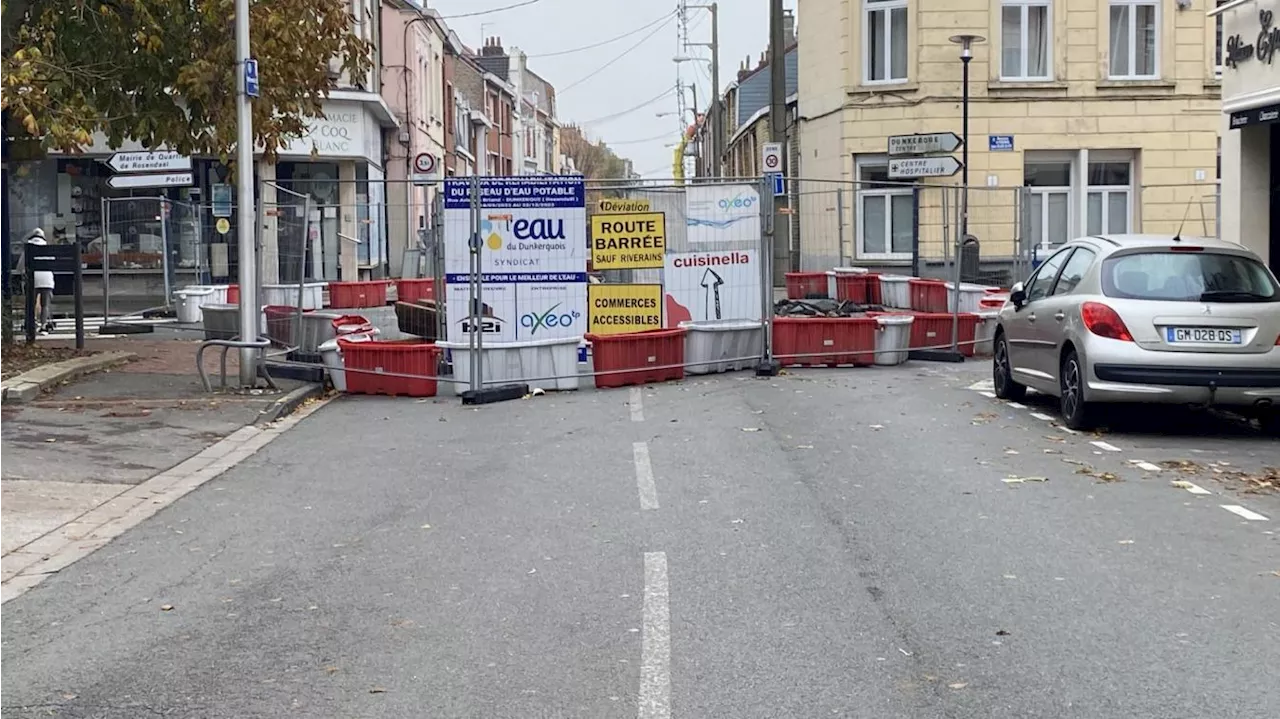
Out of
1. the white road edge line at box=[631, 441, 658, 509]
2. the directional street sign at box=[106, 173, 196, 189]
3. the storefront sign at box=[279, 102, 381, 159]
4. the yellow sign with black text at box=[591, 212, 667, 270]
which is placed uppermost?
the storefront sign at box=[279, 102, 381, 159]

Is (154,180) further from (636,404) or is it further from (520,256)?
(636,404)

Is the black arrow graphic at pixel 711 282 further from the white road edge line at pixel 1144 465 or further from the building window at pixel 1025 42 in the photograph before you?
the building window at pixel 1025 42

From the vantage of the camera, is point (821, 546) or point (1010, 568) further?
point (821, 546)

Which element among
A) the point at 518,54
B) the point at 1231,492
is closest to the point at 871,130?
the point at 1231,492

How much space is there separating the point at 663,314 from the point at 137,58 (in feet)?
21.1

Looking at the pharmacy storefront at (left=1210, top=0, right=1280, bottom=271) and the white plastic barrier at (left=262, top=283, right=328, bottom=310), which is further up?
the pharmacy storefront at (left=1210, top=0, right=1280, bottom=271)

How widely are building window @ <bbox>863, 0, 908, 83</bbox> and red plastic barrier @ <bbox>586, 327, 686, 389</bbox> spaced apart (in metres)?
17.0

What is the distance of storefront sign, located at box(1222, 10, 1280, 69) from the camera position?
1565 cm

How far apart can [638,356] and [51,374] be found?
19.8 feet

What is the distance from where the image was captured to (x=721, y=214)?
15906 millimetres

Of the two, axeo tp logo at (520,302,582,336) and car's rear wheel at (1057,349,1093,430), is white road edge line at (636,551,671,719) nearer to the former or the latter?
car's rear wheel at (1057,349,1093,430)

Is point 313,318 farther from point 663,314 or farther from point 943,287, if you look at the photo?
point 943,287

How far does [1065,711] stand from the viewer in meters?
4.78

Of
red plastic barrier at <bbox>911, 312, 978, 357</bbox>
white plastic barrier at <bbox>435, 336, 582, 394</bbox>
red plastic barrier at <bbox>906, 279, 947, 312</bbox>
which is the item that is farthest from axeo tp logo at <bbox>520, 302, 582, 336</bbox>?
red plastic barrier at <bbox>906, 279, 947, 312</bbox>
